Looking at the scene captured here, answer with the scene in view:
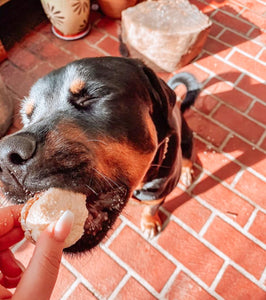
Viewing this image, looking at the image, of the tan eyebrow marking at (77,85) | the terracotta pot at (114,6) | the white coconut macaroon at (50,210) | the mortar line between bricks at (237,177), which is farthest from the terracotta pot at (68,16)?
the white coconut macaroon at (50,210)

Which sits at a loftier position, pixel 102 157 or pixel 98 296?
pixel 102 157

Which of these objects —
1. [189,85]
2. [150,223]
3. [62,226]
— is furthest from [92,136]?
[189,85]

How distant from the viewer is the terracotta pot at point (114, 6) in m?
3.46

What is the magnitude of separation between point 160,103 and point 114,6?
2512 mm

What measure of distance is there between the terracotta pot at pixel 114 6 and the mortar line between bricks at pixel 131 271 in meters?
2.89

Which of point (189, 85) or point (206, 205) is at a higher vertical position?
point (189, 85)

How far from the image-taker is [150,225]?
89.6 inches

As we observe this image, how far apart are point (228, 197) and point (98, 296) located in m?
1.37

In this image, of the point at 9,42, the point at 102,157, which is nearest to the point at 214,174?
the point at 102,157

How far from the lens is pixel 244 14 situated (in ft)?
12.0

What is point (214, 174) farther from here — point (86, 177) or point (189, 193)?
point (86, 177)

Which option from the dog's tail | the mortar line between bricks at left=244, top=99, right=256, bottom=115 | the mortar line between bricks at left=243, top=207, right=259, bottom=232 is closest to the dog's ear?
the dog's tail

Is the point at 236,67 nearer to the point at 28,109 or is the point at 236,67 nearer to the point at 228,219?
the point at 228,219

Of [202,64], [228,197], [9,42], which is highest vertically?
[9,42]
